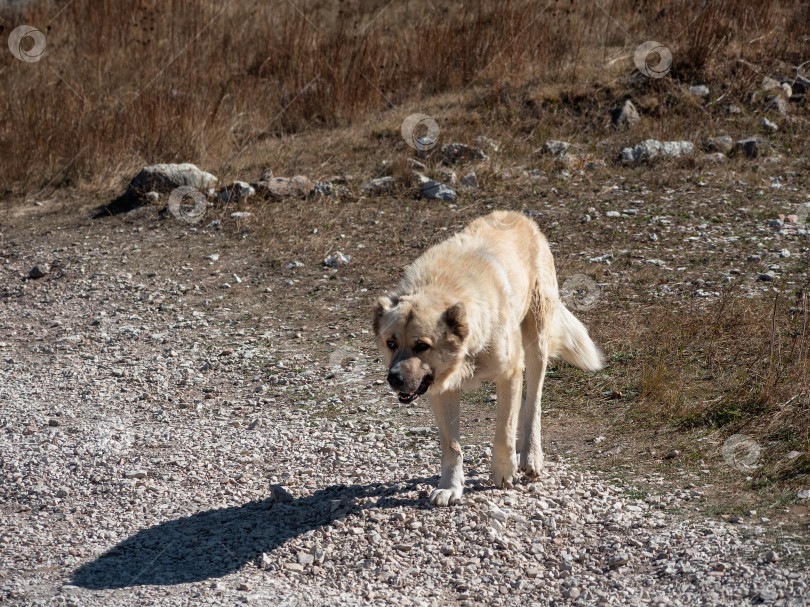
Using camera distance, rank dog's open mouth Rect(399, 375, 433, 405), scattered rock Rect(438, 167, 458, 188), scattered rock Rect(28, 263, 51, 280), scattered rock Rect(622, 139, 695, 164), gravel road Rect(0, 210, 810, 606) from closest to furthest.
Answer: gravel road Rect(0, 210, 810, 606) → dog's open mouth Rect(399, 375, 433, 405) → scattered rock Rect(28, 263, 51, 280) → scattered rock Rect(438, 167, 458, 188) → scattered rock Rect(622, 139, 695, 164)

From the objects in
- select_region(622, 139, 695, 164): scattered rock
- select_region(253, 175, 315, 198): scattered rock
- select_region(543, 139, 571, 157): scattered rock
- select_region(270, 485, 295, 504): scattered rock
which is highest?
select_region(622, 139, 695, 164): scattered rock

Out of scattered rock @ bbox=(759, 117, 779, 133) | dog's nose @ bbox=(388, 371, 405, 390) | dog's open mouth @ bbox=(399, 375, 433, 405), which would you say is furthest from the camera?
scattered rock @ bbox=(759, 117, 779, 133)

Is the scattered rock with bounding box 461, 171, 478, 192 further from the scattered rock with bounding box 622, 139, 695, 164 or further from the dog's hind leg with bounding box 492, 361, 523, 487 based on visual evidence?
the dog's hind leg with bounding box 492, 361, 523, 487

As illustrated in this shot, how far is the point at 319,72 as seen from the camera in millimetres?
13938

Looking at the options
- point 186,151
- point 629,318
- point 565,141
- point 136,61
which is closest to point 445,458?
point 629,318

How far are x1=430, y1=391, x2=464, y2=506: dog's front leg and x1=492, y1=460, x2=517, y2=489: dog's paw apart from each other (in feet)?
0.88

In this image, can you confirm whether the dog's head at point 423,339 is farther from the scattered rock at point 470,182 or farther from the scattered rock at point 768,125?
the scattered rock at point 768,125

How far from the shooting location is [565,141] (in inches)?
482

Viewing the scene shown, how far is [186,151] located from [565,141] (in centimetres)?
558

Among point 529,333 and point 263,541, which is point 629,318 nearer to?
point 529,333

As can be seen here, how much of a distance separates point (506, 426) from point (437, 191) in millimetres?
6583

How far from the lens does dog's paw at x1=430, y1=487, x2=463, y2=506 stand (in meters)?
5.02

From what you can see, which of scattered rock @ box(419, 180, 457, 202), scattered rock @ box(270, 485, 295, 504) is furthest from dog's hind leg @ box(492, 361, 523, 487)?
scattered rock @ box(419, 180, 457, 202)

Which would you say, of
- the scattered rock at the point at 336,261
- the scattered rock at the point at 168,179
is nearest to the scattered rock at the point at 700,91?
the scattered rock at the point at 336,261
